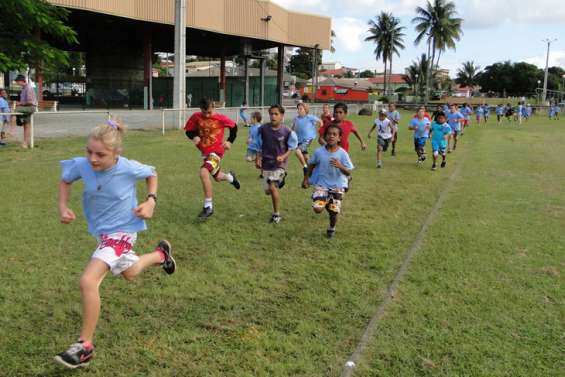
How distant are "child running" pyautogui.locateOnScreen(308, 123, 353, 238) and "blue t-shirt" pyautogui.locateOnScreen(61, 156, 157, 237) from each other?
3.25 meters

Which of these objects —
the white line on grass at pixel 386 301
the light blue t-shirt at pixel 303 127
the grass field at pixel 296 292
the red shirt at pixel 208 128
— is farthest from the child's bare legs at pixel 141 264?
the light blue t-shirt at pixel 303 127

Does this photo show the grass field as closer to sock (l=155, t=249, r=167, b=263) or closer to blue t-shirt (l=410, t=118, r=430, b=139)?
sock (l=155, t=249, r=167, b=263)

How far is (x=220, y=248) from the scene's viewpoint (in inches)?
250

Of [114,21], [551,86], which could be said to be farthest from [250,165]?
[551,86]

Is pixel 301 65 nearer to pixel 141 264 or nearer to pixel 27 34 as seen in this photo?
pixel 27 34

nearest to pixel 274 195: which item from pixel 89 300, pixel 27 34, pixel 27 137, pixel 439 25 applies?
pixel 89 300

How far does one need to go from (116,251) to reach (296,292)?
1.84m

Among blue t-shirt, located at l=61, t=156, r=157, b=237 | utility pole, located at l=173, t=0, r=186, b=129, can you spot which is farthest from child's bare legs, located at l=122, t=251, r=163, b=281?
utility pole, located at l=173, t=0, r=186, b=129

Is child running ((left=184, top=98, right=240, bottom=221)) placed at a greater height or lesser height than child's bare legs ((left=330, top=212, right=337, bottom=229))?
greater

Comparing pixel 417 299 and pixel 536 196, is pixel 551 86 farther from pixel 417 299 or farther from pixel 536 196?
pixel 417 299

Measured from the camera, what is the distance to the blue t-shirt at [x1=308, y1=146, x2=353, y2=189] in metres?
6.92

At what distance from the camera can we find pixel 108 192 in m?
3.82

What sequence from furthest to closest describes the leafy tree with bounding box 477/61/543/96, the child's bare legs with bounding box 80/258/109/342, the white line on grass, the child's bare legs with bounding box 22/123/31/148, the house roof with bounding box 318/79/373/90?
the leafy tree with bounding box 477/61/543/96
the house roof with bounding box 318/79/373/90
the child's bare legs with bounding box 22/123/31/148
the white line on grass
the child's bare legs with bounding box 80/258/109/342

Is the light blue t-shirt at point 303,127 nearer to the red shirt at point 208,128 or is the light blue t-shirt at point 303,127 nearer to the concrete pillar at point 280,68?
the red shirt at point 208,128
